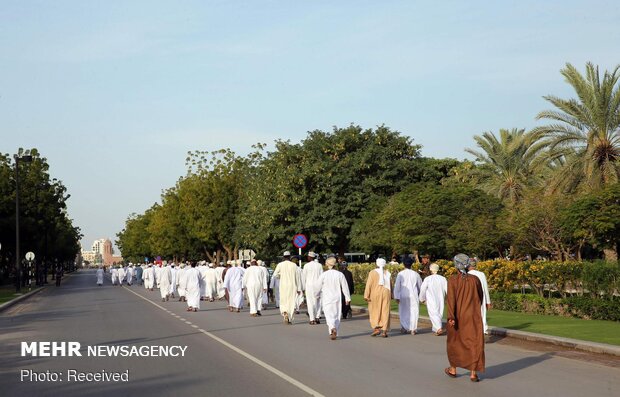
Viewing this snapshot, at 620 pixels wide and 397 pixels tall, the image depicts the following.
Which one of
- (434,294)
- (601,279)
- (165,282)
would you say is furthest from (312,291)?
(165,282)

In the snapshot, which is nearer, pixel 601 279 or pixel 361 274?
pixel 601 279

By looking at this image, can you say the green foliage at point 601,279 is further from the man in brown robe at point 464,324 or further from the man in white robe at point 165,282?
the man in white robe at point 165,282

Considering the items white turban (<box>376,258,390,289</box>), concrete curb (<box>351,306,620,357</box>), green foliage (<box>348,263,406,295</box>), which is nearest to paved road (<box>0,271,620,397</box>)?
concrete curb (<box>351,306,620,357</box>)

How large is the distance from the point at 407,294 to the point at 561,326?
356cm

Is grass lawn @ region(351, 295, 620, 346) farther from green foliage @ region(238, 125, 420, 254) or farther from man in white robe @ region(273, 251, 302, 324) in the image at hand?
green foliage @ region(238, 125, 420, 254)

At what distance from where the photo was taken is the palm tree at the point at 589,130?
34281 millimetres

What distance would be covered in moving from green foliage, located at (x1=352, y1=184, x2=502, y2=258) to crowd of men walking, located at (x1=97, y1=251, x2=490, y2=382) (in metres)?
7.39

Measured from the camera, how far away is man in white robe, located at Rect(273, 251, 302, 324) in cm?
2442

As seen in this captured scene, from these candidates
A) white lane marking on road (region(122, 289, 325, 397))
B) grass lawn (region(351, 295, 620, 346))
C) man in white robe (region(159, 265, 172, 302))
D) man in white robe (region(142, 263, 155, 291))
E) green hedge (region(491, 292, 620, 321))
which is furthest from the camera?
man in white robe (region(142, 263, 155, 291))

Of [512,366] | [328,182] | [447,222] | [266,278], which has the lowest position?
[512,366]

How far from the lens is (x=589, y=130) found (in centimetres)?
3500

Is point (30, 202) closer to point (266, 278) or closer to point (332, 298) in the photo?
point (266, 278)

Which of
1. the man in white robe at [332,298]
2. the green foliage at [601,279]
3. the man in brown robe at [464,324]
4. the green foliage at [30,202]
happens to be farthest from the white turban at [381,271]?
the green foliage at [30,202]

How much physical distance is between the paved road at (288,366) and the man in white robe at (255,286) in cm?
533
